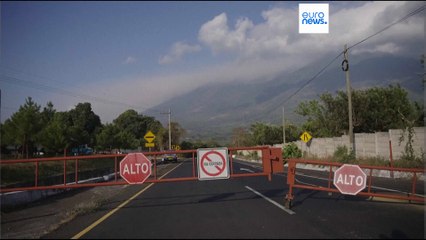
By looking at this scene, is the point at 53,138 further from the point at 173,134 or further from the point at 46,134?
the point at 173,134

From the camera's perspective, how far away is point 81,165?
1463 inches

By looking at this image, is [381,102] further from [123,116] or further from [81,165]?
[123,116]

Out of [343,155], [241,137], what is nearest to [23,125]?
[343,155]

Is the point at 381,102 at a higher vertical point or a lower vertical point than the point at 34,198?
higher

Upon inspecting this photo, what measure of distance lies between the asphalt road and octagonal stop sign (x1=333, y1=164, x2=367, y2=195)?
494mm

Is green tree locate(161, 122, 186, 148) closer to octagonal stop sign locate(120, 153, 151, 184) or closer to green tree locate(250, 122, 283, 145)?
green tree locate(250, 122, 283, 145)

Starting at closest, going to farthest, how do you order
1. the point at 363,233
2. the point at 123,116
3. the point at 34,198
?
1. the point at 363,233
2. the point at 34,198
3. the point at 123,116

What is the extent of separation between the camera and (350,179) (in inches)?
452

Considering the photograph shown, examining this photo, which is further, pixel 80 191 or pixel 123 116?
pixel 123 116

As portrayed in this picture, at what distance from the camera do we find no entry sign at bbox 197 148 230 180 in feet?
42.8

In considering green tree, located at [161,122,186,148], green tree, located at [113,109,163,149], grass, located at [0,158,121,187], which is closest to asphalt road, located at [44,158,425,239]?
grass, located at [0,158,121,187]

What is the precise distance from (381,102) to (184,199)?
118 feet

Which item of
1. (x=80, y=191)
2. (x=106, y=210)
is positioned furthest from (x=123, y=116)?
(x=106, y=210)

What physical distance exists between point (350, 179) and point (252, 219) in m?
3.01
